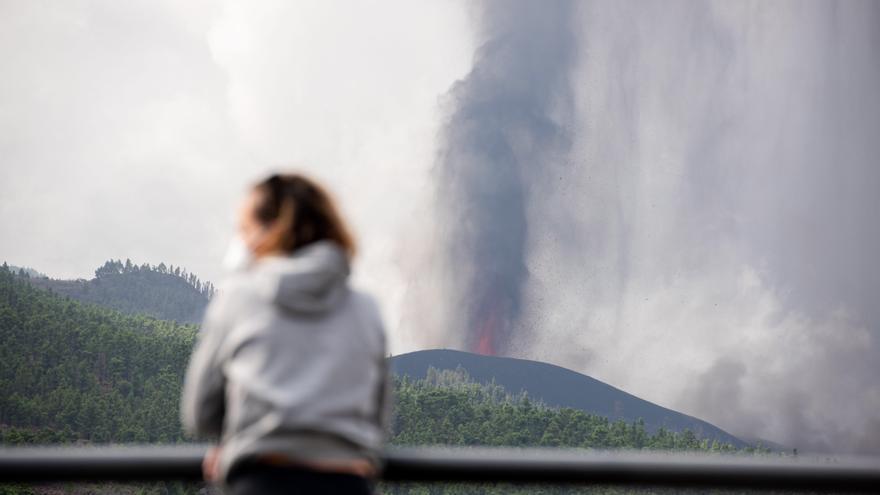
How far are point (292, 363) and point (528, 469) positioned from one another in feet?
1.85

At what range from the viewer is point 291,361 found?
215 cm

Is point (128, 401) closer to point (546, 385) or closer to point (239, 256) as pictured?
point (546, 385)

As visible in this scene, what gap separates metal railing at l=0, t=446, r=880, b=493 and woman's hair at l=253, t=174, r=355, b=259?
0.51m

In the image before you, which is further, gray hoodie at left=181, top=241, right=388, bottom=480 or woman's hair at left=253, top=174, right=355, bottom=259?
woman's hair at left=253, top=174, right=355, bottom=259

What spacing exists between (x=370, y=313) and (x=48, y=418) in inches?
4725

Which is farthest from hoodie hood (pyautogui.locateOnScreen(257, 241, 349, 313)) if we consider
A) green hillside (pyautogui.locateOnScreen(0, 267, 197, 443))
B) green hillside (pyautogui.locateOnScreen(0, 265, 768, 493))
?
green hillside (pyautogui.locateOnScreen(0, 267, 197, 443))

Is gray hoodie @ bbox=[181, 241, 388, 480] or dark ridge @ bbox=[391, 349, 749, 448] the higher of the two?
dark ridge @ bbox=[391, 349, 749, 448]

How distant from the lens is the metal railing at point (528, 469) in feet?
6.52

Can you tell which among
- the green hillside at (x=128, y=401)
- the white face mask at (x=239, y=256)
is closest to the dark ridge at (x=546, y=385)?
the green hillside at (x=128, y=401)

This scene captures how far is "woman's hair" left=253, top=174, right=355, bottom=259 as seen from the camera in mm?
2260

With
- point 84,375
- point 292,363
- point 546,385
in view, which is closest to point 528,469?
point 292,363

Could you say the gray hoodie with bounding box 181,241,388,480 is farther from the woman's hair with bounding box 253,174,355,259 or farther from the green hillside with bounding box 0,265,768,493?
the green hillside with bounding box 0,265,768,493

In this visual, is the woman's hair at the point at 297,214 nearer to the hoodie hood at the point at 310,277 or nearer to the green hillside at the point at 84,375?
the hoodie hood at the point at 310,277

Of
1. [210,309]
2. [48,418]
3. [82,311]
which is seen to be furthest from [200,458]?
[82,311]
